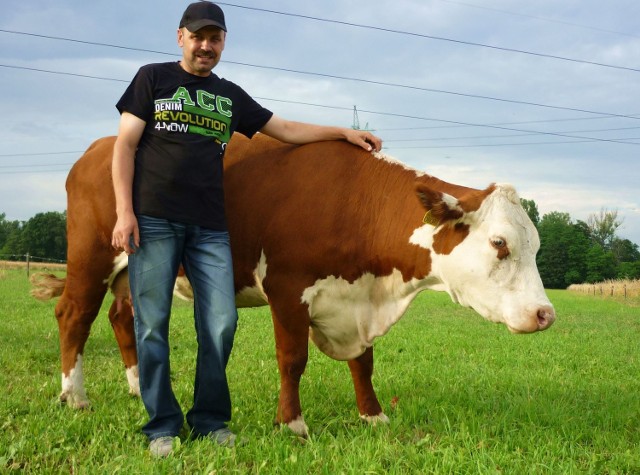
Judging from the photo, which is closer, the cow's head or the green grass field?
the green grass field

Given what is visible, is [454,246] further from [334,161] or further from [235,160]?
[235,160]

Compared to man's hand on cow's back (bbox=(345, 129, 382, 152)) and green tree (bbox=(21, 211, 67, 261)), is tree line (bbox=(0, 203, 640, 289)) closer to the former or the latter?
green tree (bbox=(21, 211, 67, 261))

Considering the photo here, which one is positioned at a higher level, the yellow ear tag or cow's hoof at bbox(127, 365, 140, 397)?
the yellow ear tag

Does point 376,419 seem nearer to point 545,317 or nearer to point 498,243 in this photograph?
point 545,317

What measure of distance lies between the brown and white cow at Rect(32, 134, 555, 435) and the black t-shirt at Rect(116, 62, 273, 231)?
0.71 m

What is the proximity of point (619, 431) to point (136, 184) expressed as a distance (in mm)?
4041

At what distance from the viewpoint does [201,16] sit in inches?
159

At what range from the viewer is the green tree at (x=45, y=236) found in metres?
81.1

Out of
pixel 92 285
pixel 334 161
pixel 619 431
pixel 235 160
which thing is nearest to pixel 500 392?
pixel 619 431

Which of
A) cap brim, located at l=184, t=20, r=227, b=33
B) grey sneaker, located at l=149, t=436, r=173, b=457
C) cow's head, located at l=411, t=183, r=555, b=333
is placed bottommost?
grey sneaker, located at l=149, t=436, r=173, b=457

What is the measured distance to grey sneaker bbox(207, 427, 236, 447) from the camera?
4109 mm

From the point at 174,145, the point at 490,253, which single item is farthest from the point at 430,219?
the point at 174,145

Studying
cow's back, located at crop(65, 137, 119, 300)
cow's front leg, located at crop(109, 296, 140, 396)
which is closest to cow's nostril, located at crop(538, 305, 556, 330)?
cow's back, located at crop(65, 137, 119, 300)

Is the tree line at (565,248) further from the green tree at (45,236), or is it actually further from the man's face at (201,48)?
the man's face at (201,48)
